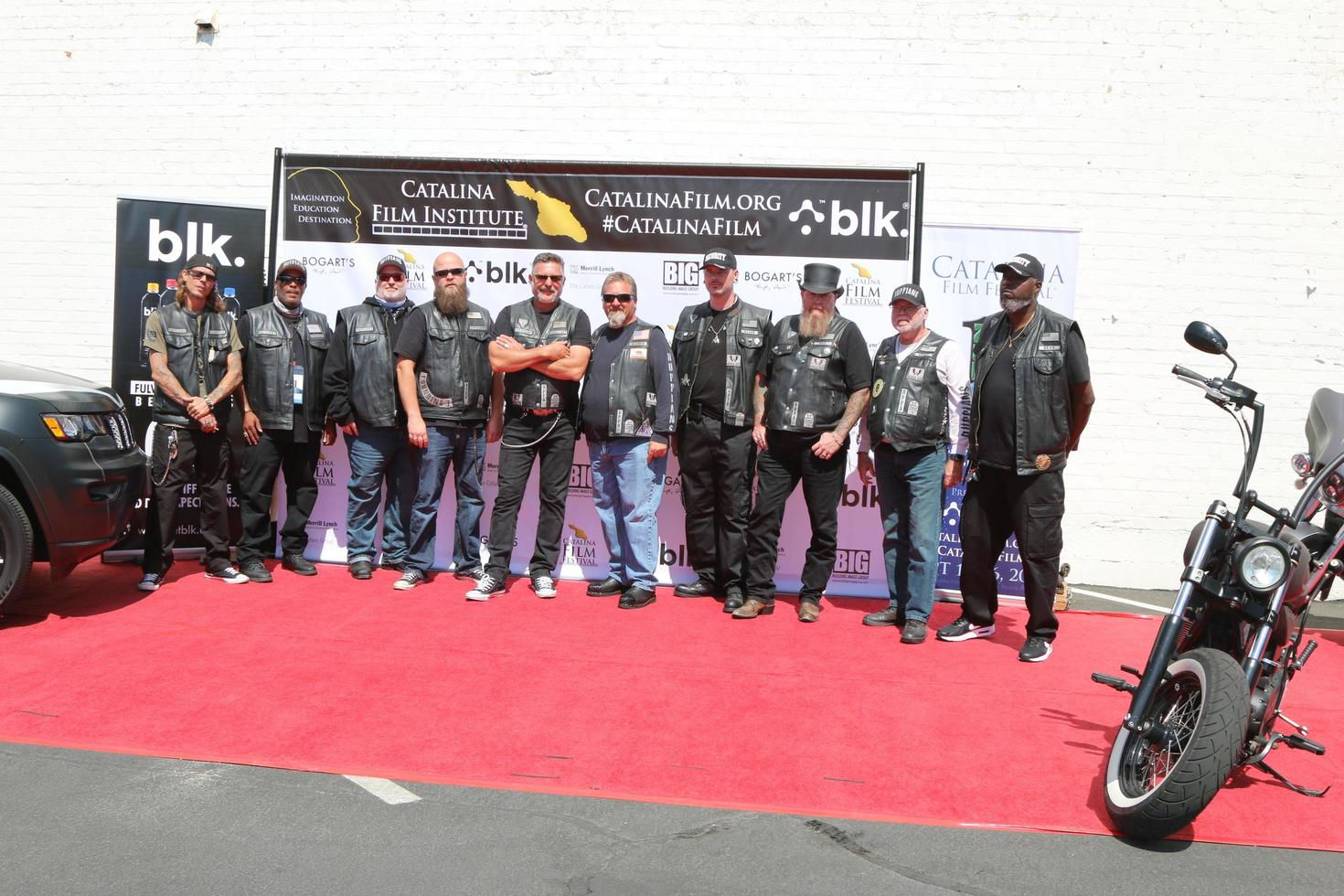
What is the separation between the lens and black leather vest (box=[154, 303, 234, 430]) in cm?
671

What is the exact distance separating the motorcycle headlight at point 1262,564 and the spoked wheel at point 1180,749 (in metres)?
0.28

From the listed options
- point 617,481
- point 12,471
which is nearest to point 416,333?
point 617,481

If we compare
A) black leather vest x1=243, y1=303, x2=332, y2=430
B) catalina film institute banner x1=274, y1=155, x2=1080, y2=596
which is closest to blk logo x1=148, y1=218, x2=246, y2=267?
catalina film institute banner x1=274, y1=155, x2=1080, y2=596

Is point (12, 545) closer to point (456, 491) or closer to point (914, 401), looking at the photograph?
point (456, 491)

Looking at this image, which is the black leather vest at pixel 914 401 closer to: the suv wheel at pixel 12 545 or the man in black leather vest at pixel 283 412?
the man in black leather vest at pixel 283 412

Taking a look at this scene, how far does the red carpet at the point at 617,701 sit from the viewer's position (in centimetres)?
402

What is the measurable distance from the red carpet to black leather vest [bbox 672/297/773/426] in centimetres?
124

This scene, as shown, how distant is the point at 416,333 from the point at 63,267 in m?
3.80

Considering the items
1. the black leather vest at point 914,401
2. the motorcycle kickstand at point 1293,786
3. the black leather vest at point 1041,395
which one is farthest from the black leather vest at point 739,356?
the motorcycle kickstand at point 1293,786

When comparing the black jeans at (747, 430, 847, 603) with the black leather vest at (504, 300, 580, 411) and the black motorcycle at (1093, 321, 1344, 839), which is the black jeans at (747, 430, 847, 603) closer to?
the black leather vest at (504, 300, 580, 411)

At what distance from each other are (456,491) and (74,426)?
225cm

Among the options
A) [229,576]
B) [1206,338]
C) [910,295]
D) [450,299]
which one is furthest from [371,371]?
[1206,338]

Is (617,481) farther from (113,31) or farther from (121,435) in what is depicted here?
(113,31)

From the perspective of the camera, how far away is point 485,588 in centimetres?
672
